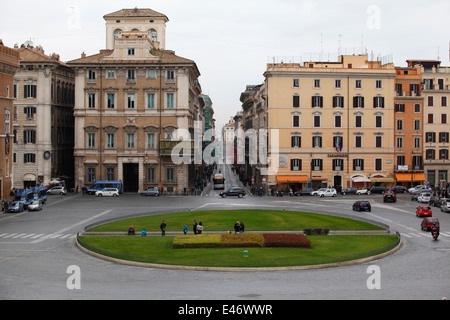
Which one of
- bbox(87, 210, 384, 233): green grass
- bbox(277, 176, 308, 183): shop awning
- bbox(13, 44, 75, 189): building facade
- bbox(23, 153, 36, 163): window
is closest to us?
bbox(87, 210, 384, 233): green grass

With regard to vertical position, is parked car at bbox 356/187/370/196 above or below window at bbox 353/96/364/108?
below

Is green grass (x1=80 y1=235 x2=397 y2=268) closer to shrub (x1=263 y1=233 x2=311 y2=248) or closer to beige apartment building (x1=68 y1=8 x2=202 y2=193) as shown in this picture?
shrub (x1=263 y1=233 x2=311 y2=248)

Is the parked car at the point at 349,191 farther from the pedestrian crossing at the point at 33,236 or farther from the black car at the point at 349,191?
the pedestrian crossing at the point at 33,236

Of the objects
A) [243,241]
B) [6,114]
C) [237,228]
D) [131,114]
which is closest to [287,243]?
[243,241]

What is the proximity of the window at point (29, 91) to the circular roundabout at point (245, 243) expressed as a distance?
44.6 metres

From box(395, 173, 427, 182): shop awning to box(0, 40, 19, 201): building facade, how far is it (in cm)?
5946

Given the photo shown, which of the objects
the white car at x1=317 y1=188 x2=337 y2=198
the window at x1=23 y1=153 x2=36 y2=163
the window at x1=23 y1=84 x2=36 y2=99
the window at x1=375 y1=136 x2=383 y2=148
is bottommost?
the white car at x1=317 y1=188 x2=337 y2=198

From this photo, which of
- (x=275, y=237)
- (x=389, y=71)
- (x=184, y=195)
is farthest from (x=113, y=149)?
(x=275, y=237)

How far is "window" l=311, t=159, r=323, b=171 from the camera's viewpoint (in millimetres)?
93438

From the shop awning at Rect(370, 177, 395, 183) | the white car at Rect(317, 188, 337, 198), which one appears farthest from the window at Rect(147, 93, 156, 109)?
the shop awning at Rect(370, 177, 395, 183)

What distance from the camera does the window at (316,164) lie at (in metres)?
93.4

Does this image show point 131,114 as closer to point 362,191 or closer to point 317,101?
point 317,101

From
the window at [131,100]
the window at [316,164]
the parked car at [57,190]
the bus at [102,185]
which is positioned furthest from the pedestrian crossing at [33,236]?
the window at [316,164]
